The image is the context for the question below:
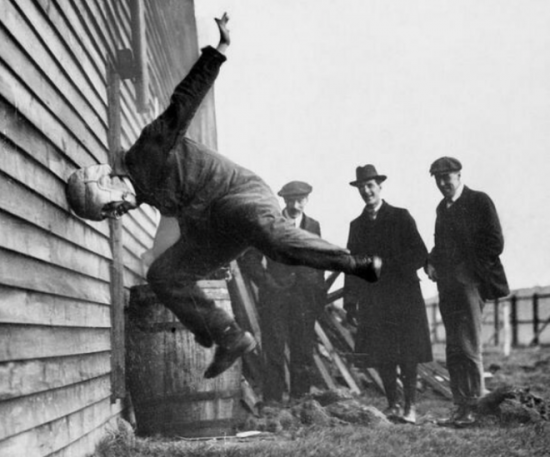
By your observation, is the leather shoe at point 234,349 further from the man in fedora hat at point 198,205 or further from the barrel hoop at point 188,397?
the barrel hoop at point 188,397

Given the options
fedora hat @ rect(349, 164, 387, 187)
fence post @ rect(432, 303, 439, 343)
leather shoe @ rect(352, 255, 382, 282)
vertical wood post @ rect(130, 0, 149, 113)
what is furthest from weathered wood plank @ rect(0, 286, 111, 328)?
fence post @ rect(432, 303, 439, 343)

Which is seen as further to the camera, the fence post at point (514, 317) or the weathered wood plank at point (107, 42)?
the fence post at point (514, 317)

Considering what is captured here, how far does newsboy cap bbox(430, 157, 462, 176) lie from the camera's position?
19.6ft

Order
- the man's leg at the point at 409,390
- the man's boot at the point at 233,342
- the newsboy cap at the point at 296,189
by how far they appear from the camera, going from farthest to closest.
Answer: the newsboy cap at the point at 296,189, the man's leg at the point at 409,390, the man's boot at the point at 233,342

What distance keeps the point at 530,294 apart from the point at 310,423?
14474 mm

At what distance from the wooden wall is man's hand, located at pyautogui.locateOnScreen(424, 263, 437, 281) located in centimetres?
284

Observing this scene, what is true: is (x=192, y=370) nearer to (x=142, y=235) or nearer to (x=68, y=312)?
(x=68, y=312)

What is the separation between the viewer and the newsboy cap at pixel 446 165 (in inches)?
235

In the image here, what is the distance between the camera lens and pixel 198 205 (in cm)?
387

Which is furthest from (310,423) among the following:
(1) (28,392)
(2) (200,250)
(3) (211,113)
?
(3) (211,113)

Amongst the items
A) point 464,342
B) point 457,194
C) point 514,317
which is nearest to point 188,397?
point 464,342

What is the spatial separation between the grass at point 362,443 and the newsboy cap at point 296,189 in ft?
7.98

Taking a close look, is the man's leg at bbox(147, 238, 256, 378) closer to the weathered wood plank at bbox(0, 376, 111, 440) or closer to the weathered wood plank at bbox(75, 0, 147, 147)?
the weathered wood plank at bbox(0, 376, 111, 440)

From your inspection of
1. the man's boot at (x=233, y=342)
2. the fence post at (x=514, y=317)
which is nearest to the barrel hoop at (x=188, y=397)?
the man's boot at (x=233, y=342)
